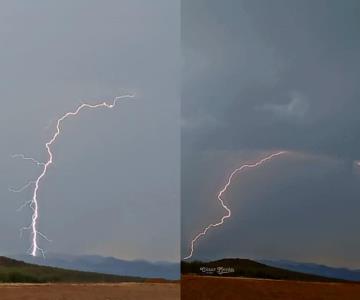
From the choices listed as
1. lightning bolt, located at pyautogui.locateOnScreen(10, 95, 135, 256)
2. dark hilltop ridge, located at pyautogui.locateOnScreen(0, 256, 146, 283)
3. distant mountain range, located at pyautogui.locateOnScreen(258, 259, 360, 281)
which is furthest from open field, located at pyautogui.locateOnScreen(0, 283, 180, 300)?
distant mountain range, located at pyautogui.locateOnScreen(258, 259, 360, 281)

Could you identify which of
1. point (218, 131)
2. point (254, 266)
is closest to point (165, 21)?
point (218, 131)

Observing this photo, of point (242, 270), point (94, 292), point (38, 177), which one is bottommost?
point (94, 292)

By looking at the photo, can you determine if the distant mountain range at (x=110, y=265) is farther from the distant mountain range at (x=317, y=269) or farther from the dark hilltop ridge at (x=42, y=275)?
the distant mountain range at (x=317, y=269)

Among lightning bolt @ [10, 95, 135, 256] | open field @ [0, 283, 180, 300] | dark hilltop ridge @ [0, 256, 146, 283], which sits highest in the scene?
lightning bolt @ [10, 95, 135, 256]

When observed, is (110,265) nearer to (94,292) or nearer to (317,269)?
(94,292)

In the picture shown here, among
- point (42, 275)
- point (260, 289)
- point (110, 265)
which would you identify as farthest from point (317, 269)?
point (42, 275)

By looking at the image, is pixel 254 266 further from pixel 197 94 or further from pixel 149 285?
pixel 197 94

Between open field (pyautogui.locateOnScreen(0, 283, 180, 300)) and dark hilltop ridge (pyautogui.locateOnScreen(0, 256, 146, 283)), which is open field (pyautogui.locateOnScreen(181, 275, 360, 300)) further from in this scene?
dark hilltop ridge (pyautogui.locateOnScreen(0, 256, 146, 283))
